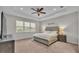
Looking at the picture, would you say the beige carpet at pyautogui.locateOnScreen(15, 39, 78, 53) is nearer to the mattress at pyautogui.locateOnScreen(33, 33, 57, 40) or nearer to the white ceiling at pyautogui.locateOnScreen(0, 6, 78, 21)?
the mattress at pyautogui.locateOnScreen(33, 33, 57, 40)

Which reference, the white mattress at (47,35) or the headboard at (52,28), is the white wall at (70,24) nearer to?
the headboard at (52,28)

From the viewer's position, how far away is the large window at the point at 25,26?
158cm

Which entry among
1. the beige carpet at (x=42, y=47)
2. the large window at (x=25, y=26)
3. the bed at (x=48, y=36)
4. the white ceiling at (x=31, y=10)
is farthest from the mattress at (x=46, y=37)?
the white ceiling at (x=31, y=10)

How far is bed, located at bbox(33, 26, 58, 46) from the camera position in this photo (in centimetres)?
156

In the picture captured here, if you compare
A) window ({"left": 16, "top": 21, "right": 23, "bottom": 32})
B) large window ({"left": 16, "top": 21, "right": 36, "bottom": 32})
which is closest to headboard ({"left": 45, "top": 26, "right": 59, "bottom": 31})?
large window ({"left": 16, "top": 21, "right": 36, "bottom": 32})

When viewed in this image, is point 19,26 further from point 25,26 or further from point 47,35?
point 47,35

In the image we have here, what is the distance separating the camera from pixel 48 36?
5.21 ft

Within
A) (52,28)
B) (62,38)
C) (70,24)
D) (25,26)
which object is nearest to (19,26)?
(25,26)

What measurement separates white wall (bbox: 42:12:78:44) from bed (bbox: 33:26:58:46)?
0.22 m

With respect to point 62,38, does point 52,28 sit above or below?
above

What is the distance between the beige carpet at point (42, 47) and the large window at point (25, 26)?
0.34m

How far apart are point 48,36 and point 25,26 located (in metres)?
0.72
